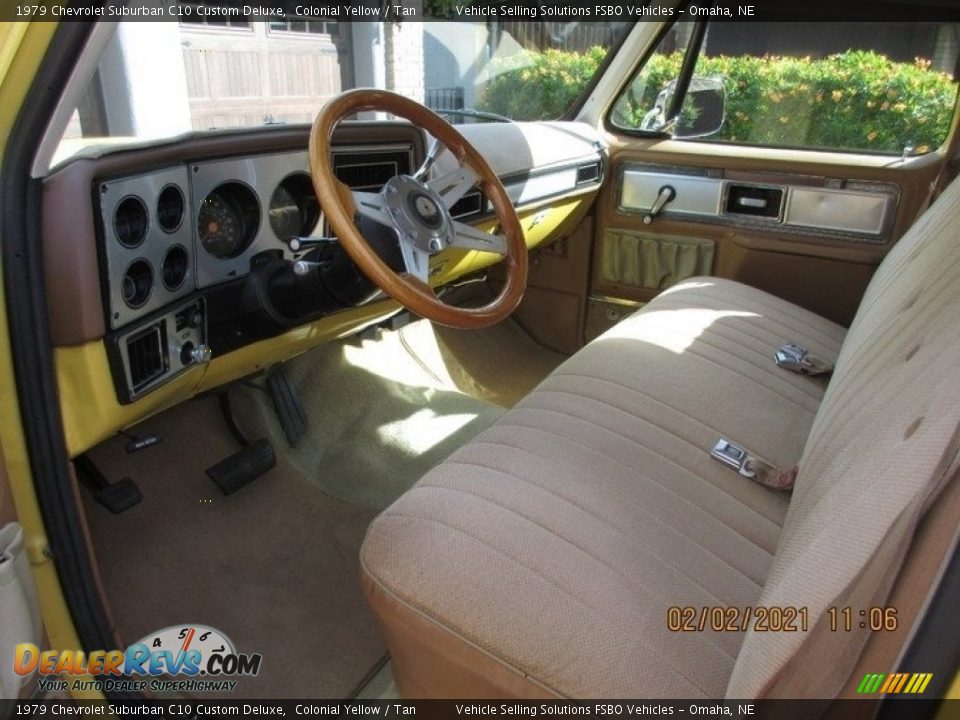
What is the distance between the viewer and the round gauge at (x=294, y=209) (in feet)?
6.02

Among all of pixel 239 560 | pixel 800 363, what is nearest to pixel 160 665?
pixel 239 560

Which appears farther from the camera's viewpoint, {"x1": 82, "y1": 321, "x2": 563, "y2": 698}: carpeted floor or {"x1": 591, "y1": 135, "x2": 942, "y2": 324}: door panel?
{"x1": 591, "y1": 135, "x2": 942, "y2": 324}: door panel

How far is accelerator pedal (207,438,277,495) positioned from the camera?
2018mm

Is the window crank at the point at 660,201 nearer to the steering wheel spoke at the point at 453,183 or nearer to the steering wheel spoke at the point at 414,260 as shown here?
the steering wheel spoke at the point at 453,183

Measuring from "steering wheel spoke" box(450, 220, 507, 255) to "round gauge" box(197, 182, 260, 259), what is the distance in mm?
477

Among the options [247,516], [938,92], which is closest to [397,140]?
[247,516]

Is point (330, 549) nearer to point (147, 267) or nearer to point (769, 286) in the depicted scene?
point (147, 267)

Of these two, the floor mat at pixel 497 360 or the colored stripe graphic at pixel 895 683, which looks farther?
the floor mat at pixel 497 360

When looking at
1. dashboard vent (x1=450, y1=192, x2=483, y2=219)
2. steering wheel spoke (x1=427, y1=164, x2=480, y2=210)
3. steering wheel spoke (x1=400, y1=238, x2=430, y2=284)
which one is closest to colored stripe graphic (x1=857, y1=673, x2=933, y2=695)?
steering wheel spoke (x1=400, y1=238, x2=430, y2=284)

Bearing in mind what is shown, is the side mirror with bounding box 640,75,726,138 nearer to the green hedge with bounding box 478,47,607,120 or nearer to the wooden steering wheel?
the green hedge with bounding box 478,47,607,120

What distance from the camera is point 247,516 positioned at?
201 cm

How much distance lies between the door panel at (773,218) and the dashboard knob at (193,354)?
179 centimetres

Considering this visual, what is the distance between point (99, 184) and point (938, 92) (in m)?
2.53
